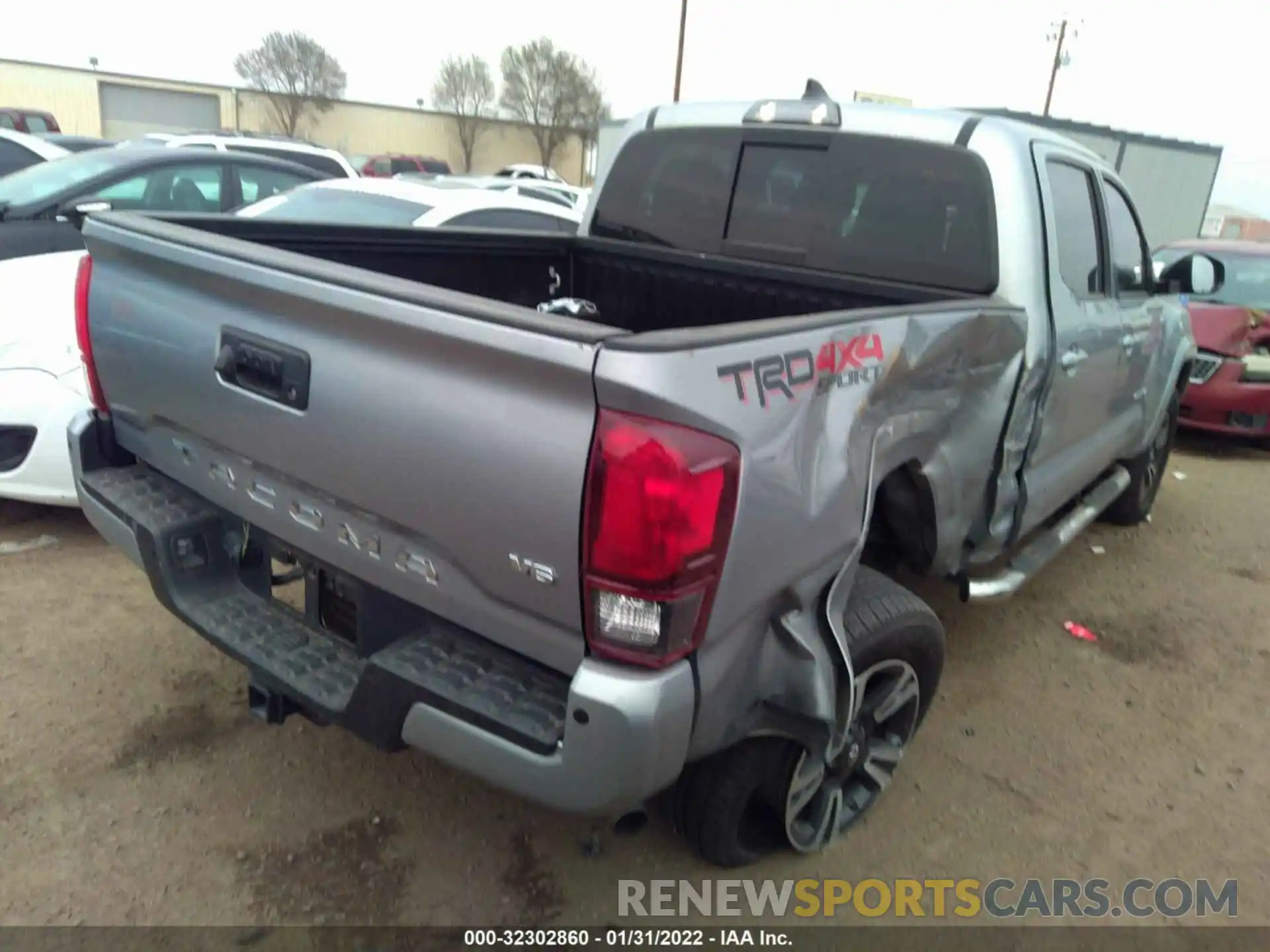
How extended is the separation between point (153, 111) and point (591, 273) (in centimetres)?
5278

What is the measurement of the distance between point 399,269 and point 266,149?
10.8 m

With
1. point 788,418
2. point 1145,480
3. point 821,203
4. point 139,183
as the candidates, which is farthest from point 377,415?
point 139,183

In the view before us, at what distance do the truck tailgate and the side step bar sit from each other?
6.61 ft

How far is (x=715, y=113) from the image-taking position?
11.9 ft

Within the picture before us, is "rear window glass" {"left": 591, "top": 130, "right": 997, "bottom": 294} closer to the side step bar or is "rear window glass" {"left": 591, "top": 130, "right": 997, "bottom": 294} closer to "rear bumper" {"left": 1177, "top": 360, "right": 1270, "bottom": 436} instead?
the side step bar

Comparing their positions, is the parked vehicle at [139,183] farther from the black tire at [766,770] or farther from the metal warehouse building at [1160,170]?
the metal warehouse building at [1160,170]

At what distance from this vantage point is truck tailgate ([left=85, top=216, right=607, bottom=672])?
172 cm

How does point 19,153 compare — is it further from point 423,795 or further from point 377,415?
point 377,415

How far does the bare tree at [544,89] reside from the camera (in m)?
52.5

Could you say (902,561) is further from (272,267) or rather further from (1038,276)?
(272,267)

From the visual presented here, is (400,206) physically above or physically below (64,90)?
below

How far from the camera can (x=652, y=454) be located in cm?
163

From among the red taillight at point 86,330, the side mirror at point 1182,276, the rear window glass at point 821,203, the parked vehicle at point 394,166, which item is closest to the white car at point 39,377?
the red taillight at point 86,330

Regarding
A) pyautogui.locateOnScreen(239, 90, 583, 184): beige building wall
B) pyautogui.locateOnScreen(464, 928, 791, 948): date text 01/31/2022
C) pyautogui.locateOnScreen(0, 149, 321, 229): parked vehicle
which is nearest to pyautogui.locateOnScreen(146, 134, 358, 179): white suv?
pyautogui.locateOnScreen(0, 149, 321, 229): parked vehicle
